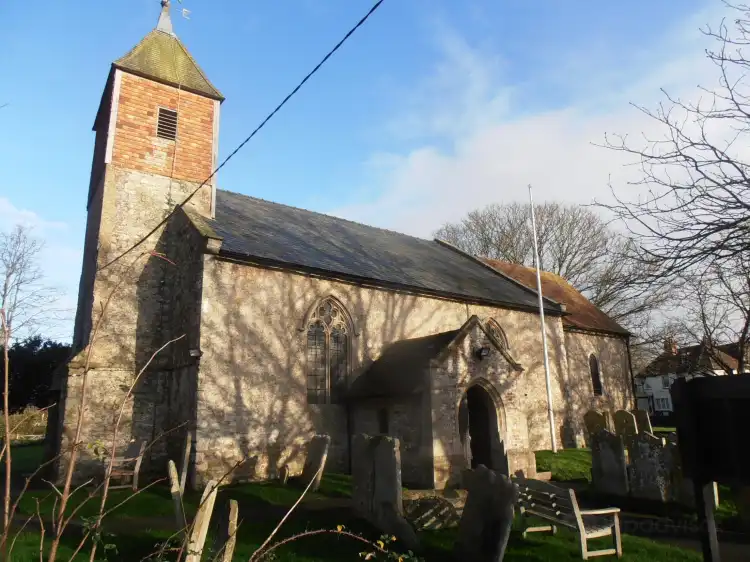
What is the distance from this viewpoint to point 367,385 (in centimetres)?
1450

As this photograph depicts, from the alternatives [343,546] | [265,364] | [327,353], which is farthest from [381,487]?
[327,353]

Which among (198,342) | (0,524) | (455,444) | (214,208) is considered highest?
(214,208)

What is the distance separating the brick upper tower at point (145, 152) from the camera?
1488 cm

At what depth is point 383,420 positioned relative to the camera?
13.6m

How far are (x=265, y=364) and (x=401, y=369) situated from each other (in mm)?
3655

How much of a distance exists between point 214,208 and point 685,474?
49.2 ft

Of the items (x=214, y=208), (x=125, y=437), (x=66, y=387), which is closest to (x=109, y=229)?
(x=214, y=208)

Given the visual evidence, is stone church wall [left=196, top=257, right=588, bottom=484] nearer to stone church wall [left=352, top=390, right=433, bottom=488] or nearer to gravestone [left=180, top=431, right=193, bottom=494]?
gravestone [left=180, top=431, right=193, bottom=494]

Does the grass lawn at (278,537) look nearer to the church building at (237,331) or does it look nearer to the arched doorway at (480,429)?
the church building at (237,331)

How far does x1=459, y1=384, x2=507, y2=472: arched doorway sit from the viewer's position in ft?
44.7

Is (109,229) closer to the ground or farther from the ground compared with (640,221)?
farther from the ground

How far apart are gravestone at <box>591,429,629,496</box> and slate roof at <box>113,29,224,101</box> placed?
1576cm

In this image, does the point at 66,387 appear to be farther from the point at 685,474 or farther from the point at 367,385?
the point at 685,474

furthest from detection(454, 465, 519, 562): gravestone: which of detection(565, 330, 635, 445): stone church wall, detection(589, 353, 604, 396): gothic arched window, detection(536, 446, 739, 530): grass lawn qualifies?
detection(589, 353, 604, 396): gothic arched window
